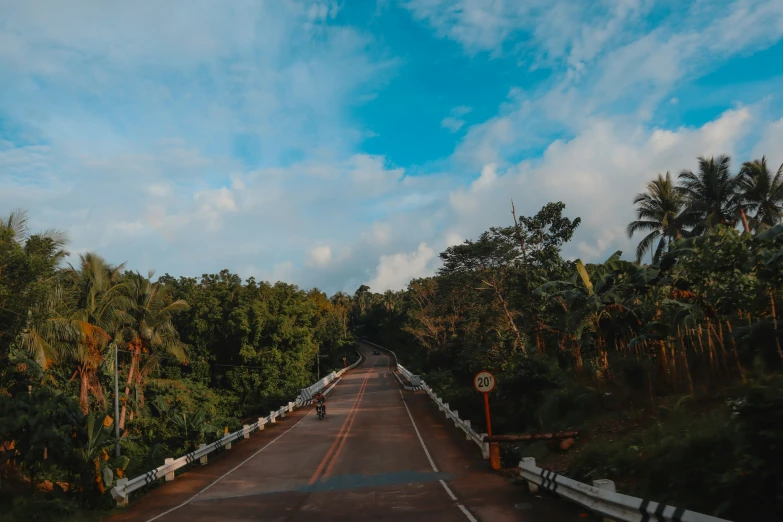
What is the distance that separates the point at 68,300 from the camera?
89.5 feet

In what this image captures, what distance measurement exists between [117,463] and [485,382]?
34.1 ft

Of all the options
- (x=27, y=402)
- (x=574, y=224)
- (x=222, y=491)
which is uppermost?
(x=574, y=224)

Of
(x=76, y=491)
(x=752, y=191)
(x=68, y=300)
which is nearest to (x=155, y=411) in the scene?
(x=68, y=300)

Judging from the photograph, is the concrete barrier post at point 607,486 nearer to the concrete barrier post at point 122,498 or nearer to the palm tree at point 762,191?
the concrete barrier post at point 122,498

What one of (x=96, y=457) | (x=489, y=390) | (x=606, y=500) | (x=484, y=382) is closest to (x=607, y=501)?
(x=606, y=500)

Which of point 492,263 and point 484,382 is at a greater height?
point 492,263

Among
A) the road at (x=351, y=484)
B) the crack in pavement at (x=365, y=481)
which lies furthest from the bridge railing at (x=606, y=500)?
the crack in pavement at (x=365, y=481)

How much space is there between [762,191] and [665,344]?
73.2ft

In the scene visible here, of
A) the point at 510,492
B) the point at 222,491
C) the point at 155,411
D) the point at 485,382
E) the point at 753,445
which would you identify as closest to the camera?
the point at 753,445

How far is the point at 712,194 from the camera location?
34812 millimetres

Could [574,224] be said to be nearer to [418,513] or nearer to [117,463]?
[418,513]

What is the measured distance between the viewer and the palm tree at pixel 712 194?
111 feet

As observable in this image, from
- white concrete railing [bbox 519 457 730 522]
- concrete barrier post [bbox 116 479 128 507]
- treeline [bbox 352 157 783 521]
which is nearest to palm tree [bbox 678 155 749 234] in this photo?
treeline [bbox 352 157 783 521]

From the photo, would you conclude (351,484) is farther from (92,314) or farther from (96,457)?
(92,314)
